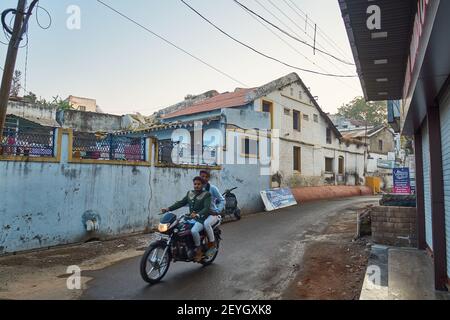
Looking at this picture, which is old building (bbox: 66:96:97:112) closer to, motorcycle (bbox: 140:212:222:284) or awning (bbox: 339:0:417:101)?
motorcycle (bbox: 140:212:222:284)

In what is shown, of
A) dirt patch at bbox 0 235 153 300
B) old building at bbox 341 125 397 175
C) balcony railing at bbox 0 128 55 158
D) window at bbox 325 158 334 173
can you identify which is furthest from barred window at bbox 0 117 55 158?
old building at bbox 341 125 397 175

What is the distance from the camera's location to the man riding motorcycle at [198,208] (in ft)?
19.2

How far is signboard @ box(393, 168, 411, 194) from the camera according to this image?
909 cm

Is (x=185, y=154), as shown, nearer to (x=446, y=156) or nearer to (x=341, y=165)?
(x=446, y=156)

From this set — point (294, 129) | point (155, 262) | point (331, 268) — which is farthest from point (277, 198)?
point (155, 262)

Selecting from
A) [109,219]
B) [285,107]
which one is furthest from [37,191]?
[285,107]

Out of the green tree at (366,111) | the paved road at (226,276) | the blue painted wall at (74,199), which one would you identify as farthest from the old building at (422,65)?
the green tree at (366,111)

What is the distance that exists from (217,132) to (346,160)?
1524 centimetres

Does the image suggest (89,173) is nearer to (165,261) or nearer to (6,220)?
(6,220)

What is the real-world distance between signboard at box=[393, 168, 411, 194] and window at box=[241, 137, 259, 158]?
24.6 feet

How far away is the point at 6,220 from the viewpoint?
745 centimetres

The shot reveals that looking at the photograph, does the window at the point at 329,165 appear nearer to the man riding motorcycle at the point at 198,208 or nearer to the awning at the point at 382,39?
the awning at the point at 382,39

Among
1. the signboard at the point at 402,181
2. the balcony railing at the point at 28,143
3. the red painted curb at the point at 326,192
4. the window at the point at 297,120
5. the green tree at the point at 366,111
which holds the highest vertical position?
the green tree at the point at 366,111

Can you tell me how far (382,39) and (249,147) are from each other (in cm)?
1145
